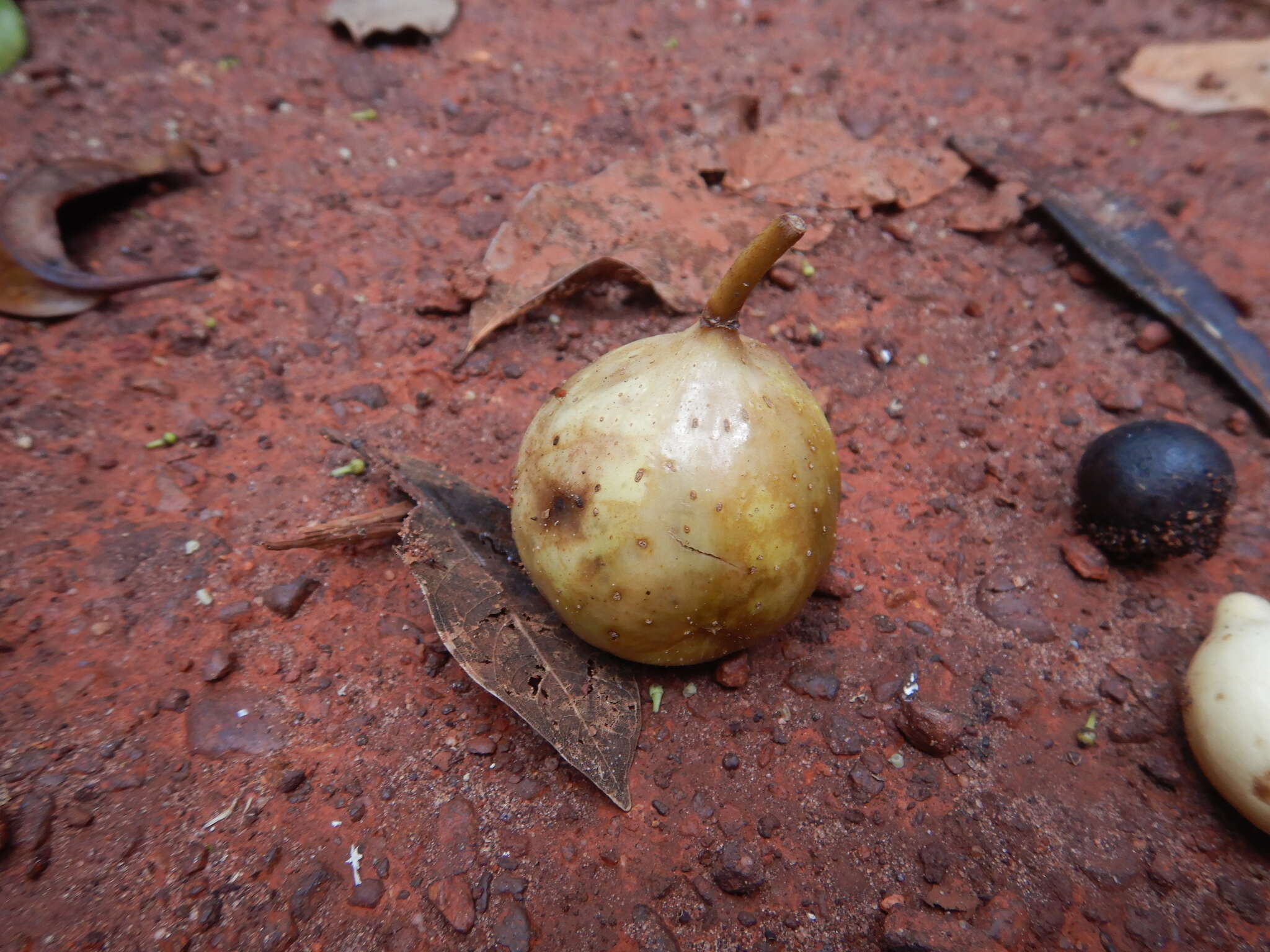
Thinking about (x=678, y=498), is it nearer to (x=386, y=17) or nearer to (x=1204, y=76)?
(x=386, y=17)

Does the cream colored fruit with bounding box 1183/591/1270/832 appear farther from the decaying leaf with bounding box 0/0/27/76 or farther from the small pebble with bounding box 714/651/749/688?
the decaying leaf with bounding box 0/0/27/76

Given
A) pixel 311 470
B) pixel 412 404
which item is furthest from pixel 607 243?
pixel 311 470

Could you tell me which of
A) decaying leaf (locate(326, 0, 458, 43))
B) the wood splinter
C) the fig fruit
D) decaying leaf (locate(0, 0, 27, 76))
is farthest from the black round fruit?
decaying leaf (locate(0, 0, 27, 76))

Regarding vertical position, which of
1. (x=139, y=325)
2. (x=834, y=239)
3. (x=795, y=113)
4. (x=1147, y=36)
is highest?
(x=1147, y=36)

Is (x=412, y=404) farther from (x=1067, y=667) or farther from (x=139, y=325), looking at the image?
(x=1067, y=667)

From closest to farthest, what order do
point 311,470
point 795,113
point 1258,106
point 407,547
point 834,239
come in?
point 407,547 < point 311,470 < point 834,239 < point 795,113 < point 1258,106

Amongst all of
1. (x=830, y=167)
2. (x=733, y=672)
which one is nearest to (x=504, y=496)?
(x=733, y=672)
